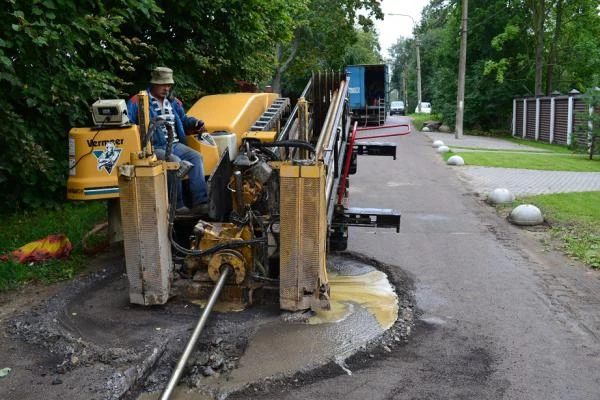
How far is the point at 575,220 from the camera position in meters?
8.99

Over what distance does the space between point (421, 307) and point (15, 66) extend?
4.73 meters

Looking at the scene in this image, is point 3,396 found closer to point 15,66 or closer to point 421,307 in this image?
point 421,307

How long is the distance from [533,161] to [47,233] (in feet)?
47.9

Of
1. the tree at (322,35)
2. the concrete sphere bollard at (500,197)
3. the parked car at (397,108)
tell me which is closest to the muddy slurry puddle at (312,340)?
the concrete sphere bollard at (500,197)

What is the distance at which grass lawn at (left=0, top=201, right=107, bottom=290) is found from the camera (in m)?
5.81

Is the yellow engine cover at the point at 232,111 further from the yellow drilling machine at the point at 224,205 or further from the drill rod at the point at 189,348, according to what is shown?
the drill rod at the point at 189,348

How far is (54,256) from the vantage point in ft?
20.8

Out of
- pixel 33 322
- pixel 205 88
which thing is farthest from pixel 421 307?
pixel 205 88

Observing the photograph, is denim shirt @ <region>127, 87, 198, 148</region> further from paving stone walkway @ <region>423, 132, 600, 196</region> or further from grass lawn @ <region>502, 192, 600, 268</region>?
paving stone walkway @ <region>423, 132, 600, 196</region>

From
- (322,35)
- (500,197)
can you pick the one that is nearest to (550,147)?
(322,35)

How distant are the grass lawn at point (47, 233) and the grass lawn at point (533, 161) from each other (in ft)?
38.5

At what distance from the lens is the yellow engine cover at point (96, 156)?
541cm

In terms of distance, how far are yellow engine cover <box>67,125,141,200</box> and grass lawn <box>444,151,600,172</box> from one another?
12.9 m

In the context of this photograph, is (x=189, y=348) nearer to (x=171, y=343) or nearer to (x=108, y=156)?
(x=171, y=343)
